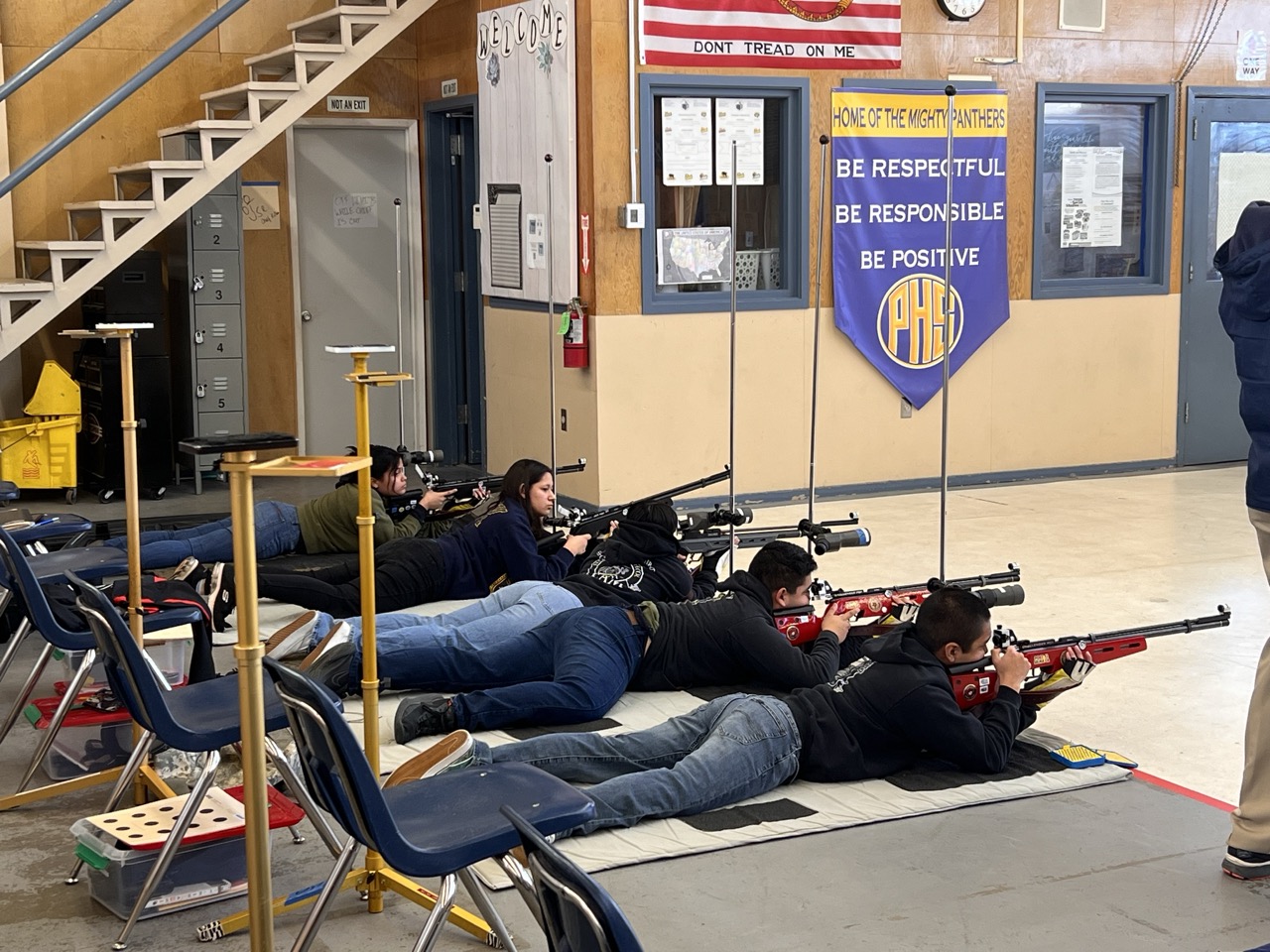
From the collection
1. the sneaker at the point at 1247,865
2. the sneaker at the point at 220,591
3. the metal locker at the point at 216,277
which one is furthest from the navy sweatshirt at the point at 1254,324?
the metal locker at the point at 216,277

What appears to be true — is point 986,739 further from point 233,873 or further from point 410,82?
point 410,82

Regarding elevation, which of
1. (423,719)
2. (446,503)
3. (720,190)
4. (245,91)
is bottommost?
(423,719)

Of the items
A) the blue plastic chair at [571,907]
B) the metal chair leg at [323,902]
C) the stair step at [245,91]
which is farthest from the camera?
the stair step at [245,91]

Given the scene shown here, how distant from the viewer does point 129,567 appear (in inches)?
154

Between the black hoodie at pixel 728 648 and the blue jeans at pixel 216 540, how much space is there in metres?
2.09

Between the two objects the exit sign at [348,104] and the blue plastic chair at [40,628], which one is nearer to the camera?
the blue plastic chair at [40,628]

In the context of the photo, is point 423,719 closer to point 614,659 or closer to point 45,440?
point 614,659

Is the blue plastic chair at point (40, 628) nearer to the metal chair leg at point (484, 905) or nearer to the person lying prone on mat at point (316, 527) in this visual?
the metal chair leg at point (484, 905)

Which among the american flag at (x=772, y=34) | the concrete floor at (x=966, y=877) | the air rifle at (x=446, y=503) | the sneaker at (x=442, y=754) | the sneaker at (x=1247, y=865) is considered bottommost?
the concrete floor at (x=966, y=877)

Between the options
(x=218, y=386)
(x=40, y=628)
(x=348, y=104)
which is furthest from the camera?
(x=348, y=104)

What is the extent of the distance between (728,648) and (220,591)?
1.88 m

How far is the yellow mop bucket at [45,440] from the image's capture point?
8.55 metres

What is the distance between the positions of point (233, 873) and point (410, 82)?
7.37m

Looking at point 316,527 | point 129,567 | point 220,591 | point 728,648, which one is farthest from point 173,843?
point 316,527
